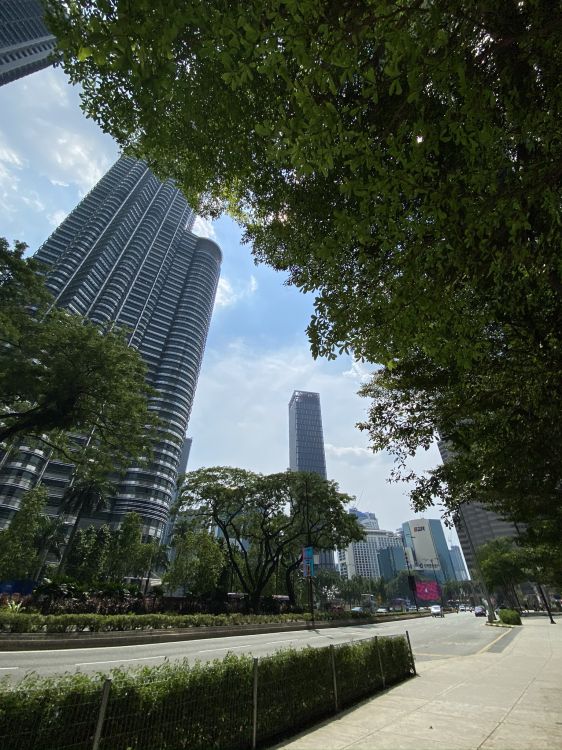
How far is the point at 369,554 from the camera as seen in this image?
190750mm

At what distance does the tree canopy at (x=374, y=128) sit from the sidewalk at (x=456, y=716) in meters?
5.36

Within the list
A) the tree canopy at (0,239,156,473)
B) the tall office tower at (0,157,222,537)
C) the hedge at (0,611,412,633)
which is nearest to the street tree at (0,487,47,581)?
the tree canopy at (0,239,156,473)

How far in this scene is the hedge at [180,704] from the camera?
3480mm

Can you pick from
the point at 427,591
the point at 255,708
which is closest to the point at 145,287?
the point at 427,591

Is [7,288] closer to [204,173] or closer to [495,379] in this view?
[204,173]

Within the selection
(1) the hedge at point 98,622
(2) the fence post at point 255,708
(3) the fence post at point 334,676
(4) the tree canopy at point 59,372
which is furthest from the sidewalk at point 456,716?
(4) the tree canopy at point 59,372

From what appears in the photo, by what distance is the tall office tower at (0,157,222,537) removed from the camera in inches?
3730

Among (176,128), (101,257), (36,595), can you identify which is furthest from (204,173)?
(101,257)

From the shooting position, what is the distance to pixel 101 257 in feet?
382

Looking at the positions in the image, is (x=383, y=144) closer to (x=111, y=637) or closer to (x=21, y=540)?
(x=111, y=637)

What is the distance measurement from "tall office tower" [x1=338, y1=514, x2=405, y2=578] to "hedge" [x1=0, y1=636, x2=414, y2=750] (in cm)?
18603

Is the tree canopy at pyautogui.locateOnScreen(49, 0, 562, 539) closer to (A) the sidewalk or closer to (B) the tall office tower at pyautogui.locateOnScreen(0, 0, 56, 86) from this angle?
(A) the sidewalk

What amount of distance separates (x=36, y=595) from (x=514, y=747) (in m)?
23.8

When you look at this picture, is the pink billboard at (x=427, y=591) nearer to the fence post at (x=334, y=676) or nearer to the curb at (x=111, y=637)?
the curb at (x=111, y=637)
